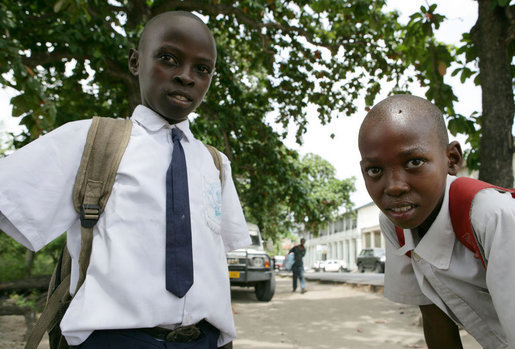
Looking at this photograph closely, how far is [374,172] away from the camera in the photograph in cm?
145

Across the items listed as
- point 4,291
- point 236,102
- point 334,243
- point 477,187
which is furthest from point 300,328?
point 334,243

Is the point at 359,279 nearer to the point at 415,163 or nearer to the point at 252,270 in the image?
the point at 252,270

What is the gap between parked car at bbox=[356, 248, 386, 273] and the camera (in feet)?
75.1

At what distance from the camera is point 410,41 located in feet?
15.1

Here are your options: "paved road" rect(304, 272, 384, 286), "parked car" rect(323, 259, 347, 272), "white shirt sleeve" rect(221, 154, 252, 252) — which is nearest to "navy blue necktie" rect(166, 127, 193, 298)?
"white shirt sleeve" rect(221, 154, 252, 252)

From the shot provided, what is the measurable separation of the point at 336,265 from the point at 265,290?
2898 centimetres

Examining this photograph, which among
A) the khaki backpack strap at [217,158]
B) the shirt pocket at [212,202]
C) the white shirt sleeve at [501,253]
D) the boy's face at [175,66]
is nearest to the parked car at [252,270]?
the khaki backpack strap at [217,158]

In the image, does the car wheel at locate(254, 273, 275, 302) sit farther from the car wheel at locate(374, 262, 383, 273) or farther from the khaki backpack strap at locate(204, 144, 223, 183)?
the car wheel at locate(374, 262, 383, 273)

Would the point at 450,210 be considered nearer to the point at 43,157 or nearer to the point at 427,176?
the point at 427,176

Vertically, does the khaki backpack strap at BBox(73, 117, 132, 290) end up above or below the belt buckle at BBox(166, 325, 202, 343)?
above

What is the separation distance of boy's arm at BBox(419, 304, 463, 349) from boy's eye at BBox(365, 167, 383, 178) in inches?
28.1

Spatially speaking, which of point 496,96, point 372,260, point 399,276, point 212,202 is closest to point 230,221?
point 212,202

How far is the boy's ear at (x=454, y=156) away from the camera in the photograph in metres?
1.52

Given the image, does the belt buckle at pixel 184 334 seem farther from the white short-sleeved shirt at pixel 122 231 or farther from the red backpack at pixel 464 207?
the red backpack at pixel 464 207
